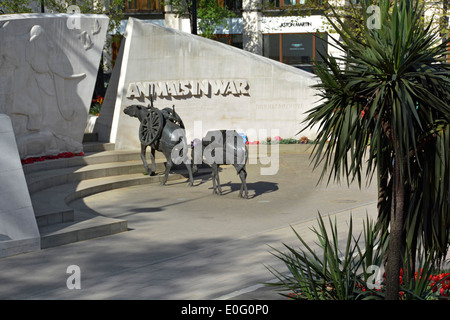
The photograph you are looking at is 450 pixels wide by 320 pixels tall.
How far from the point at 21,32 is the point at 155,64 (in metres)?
5.63

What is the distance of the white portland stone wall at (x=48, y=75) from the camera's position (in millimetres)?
17859

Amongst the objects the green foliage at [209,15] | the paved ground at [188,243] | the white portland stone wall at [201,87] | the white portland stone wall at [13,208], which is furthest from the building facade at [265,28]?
the white portland stone wall at [13,208]

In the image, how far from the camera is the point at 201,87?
75.8 ft

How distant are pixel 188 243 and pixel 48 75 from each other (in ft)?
28.3

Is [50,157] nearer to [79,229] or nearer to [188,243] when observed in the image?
[79,229]

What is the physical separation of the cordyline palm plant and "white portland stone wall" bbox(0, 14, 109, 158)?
1233 cm

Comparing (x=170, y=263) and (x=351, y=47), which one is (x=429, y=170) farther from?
(x=170, y=263)

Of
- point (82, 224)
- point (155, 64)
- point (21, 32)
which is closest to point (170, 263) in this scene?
point (82, 224)

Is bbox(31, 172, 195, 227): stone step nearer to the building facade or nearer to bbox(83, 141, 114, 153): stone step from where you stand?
bbox(83, 141, 114, 153): stone step

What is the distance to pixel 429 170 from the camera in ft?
22.5

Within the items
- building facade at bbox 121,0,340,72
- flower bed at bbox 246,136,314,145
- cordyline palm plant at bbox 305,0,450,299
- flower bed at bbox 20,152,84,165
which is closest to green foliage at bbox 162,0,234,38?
building facade at bbox 121,0,340,72

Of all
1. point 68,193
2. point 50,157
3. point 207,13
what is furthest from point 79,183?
point 207,13

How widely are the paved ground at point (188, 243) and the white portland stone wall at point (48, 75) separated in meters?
2.93

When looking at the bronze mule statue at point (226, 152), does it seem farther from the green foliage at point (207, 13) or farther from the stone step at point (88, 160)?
the green foliage at point (207, 13)
